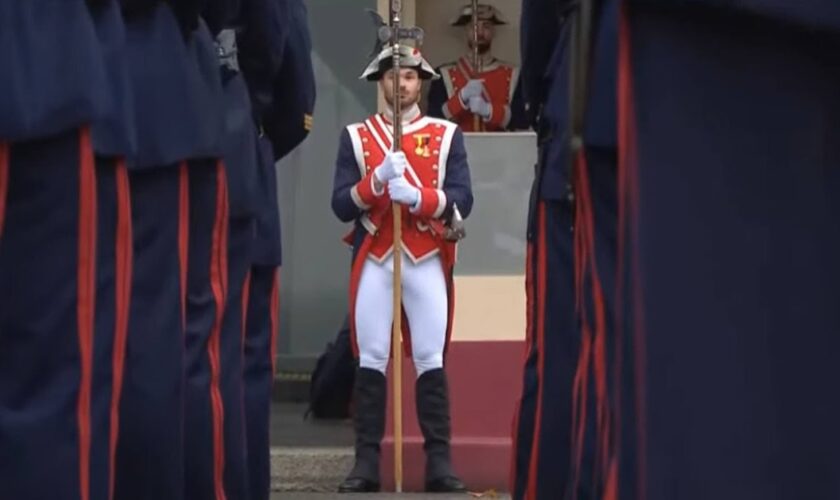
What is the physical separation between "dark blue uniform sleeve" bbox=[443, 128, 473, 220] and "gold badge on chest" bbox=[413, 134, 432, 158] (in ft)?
0.27

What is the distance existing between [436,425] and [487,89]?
261 cm

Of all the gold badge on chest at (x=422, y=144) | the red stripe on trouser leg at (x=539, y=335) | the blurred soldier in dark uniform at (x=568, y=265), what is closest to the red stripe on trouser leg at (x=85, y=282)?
the blurred soldier in dark uniform at (x=568, y=265)

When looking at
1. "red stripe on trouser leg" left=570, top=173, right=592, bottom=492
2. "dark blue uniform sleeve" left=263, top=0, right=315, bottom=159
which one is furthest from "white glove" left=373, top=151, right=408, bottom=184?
"red stripe on trouser leg" left=570, top=173, right=592, bottom=492

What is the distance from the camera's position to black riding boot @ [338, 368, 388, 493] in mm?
7453

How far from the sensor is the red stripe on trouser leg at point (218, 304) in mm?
4586

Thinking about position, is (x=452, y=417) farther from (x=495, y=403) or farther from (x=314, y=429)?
(x=314, y=429)

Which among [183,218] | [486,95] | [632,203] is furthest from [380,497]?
[632,203]

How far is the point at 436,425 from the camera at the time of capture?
292 inches

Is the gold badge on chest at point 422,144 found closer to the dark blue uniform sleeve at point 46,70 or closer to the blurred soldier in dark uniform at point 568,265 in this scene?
the blurred soldier in dark uniform at point 568,265

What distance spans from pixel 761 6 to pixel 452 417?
5.35 meters

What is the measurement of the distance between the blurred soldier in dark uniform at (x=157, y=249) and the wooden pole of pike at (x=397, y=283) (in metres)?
3.22

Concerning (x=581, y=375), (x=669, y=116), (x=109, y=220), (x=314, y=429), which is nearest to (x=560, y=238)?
(x=581, y=375)

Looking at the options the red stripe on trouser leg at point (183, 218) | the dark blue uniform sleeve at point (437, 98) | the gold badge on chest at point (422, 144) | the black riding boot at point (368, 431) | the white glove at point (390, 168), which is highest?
the dark blue uniform sleeve at point (437, 98)

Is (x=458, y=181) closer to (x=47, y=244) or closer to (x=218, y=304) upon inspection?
(x=218, y=304)
